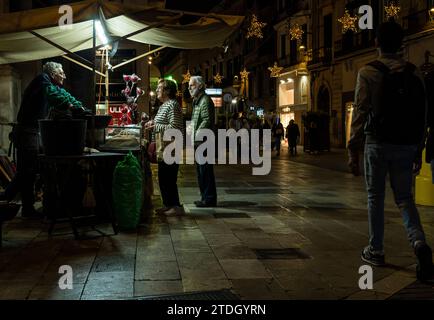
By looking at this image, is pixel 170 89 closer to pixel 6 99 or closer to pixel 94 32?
pixel 94 32

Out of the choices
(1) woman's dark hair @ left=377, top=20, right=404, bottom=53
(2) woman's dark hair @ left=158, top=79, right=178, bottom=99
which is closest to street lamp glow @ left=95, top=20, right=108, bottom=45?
(2) woman's dark hair @ left=158, top=79, right=178, bottom=99

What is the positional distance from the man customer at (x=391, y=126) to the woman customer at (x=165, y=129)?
3.38 m

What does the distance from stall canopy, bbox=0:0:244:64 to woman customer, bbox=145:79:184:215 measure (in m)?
0.94

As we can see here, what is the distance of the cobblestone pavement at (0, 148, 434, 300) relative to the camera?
4270 mm

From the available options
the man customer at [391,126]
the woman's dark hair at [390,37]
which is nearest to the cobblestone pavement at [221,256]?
the man customer at [391,126]

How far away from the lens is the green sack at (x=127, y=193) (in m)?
6.52

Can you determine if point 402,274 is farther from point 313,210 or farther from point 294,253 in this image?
point 313,210

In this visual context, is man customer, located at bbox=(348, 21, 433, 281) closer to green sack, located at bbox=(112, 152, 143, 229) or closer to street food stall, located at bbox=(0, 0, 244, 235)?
green sack, located at bbox=(112, 152, 143, 229)

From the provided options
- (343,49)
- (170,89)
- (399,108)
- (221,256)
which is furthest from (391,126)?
(343,49)

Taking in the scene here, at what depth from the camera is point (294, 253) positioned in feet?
18.1

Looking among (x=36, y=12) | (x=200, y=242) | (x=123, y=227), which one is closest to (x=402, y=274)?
(x=200, y=242)

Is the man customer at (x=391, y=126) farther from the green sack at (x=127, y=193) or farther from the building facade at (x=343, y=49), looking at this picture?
the building facade at (x=343, y=49)

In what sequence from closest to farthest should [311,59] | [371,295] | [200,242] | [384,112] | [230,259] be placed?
[371,295], [384,112], [230,259], [200,242], [311,59]
